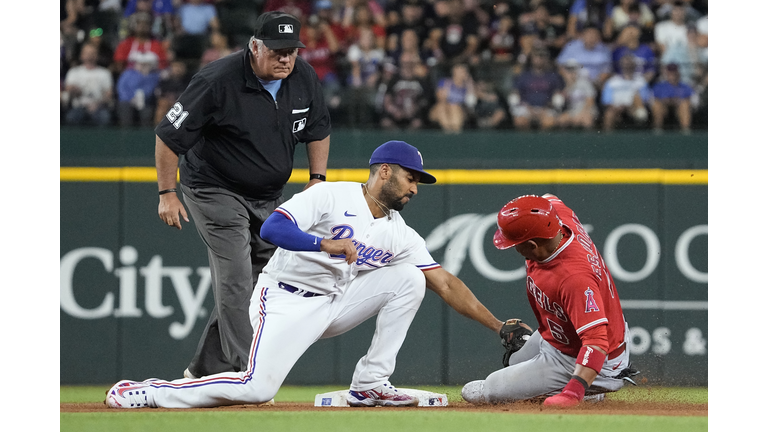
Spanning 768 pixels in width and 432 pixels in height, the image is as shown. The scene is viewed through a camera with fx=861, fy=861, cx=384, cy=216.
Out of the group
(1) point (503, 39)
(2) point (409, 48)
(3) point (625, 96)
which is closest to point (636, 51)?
(3) point (625, 96)

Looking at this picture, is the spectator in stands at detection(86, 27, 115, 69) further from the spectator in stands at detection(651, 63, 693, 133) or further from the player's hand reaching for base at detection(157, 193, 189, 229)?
the spectator in stands at detection(651, 63, 693, 133)

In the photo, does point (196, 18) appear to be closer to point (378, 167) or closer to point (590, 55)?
point (590, 55)

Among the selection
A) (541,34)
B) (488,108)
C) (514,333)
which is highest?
(541,34)

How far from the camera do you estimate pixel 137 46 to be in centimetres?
700

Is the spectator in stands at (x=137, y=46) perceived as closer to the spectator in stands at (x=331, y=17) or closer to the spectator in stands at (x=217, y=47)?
the spectator in stands at (x=217, y=47)

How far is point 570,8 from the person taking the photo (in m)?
7.66

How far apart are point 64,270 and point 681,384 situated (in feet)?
15.3

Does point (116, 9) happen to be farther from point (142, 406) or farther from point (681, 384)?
point (681, 384)

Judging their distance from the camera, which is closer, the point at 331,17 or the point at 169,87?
the point at 169,87

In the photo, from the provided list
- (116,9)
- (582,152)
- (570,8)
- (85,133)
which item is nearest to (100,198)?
(85,133)

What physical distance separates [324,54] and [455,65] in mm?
1174

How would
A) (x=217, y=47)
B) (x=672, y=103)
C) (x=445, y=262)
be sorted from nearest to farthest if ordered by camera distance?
(x=445, y=262) → (x=672, y=103) → (x=217, y=47)

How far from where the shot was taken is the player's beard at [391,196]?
391 cm

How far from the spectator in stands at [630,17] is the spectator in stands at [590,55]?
5.4 inches
